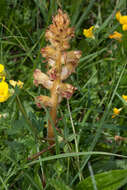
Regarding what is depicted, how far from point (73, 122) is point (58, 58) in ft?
Answer: 2.45

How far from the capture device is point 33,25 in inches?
124

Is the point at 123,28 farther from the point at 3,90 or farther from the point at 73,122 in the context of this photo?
the point at 3,90

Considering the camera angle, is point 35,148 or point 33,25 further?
point 33,25

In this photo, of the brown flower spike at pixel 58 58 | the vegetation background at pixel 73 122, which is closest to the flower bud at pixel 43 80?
the brown flower spike at pixel 58 58

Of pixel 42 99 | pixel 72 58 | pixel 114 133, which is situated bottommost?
pixel 114 133

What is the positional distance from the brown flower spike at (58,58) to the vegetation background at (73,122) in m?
0.13

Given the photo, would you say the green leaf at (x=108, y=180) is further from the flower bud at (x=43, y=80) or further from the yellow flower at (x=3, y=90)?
the yellow flower at (x=3, y=90)

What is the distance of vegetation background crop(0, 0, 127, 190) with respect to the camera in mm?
1717

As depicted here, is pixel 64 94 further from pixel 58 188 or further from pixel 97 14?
pixel 97 14

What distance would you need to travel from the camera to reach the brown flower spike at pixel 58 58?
5.53 feet

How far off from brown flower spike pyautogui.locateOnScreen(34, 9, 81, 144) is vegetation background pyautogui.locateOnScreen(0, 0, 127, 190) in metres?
0.13

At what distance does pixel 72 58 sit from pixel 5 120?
876mm

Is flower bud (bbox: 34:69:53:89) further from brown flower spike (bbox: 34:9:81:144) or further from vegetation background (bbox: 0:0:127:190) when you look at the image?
vegetation background (bbox: 0:0:127:190)

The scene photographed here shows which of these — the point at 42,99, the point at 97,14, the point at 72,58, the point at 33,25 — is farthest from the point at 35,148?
the point at 97,14
